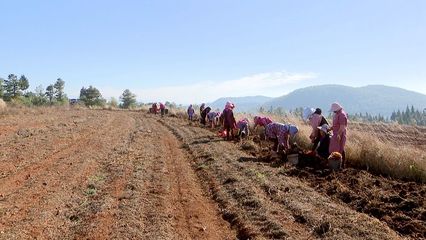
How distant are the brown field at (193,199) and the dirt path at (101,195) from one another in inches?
0.7

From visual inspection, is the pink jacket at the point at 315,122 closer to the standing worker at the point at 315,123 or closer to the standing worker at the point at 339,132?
the standing worker at the point at 315,123

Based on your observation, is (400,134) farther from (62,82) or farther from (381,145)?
(62,82)

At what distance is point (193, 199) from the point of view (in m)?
8.55

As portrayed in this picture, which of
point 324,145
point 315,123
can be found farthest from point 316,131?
point 324,145

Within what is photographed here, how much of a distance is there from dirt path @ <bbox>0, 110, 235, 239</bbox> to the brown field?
0.06ft

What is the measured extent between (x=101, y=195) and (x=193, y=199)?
5.71ft

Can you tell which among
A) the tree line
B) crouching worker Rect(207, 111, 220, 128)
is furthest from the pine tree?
crouching worker Rect(207, 111, 220, 128)

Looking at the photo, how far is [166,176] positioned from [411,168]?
18.8 ft

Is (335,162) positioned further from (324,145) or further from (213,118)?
(213,118)

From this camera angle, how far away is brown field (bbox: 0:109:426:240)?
659cm

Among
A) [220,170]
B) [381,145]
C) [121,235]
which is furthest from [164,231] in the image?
[381,145]

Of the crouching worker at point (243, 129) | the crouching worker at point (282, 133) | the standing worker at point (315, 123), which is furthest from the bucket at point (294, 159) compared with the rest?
the crouching worker at point (243, 129)

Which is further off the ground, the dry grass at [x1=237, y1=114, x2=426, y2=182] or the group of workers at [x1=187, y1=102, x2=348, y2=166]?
the group of workers at [x1=187, y1=102, x2=348, y2=166]

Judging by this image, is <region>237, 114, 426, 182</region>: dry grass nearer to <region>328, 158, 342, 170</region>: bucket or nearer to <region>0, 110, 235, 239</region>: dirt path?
<region>328, 158, 342, 170</region>: bucket
